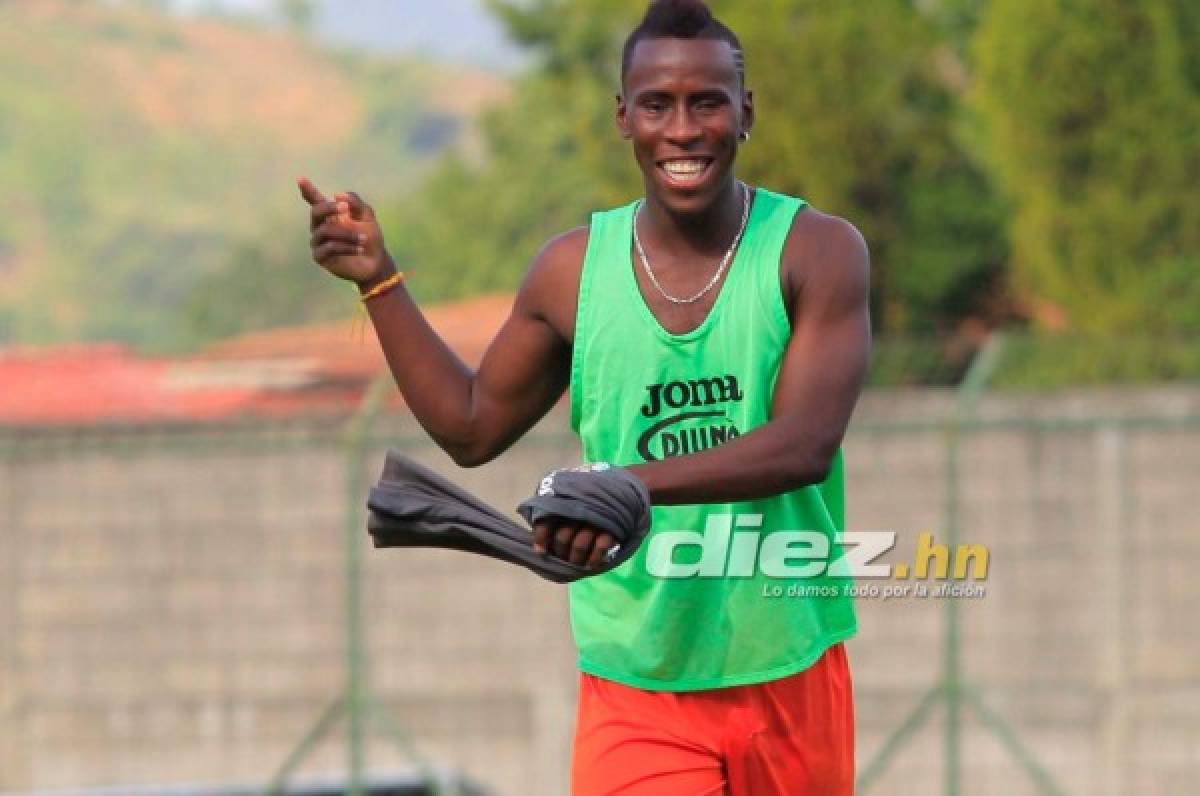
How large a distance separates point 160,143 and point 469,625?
8367 centimetres

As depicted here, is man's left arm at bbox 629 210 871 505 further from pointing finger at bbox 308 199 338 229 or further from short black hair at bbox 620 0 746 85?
pointing finger at bbox 308 199 338 229

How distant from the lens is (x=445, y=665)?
1158 cm

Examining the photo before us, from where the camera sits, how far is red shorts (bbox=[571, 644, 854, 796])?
497 centimetres

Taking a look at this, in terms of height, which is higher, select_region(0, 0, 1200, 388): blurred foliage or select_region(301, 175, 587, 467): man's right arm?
select_region(0, 0, 1200, 388): blurred foliage

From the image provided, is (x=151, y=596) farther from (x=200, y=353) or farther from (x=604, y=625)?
(x=604, y=625)

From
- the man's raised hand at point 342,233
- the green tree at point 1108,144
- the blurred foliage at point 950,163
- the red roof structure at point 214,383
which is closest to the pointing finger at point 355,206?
the man's raised hand at point 342,233

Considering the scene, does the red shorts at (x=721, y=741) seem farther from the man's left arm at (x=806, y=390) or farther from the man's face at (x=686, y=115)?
the man's face at (x=686, y=115)

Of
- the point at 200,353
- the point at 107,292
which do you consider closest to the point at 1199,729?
the point at 200,353

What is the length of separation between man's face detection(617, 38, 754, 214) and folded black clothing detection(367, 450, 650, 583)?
63 cm

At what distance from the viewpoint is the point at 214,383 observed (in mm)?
14430

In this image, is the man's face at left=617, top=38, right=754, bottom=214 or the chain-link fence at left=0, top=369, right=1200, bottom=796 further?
the chain-link fence at left=0, top=369, right=1200, bottom=796

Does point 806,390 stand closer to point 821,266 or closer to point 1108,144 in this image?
point 821,266

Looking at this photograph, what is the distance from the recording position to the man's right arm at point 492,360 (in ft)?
16.6

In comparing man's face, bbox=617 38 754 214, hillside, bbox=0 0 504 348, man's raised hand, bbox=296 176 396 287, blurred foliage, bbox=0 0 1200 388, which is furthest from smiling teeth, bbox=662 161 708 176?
hillside, bbox=0 0 504 348
